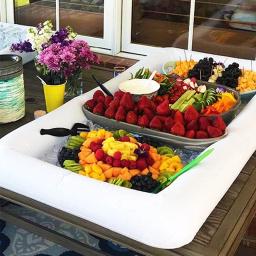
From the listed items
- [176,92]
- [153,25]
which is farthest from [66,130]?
[153,25]

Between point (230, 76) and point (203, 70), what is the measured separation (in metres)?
0.10

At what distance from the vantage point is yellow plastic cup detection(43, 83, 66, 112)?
1.69 metres

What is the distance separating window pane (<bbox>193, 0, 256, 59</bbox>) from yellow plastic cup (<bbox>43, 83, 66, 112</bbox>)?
82 centimetres

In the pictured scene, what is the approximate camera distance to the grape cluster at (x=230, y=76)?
1770 millimetres

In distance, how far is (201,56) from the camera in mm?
2002

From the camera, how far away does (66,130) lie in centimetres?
143

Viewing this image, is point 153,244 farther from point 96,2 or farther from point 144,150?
point 96,2

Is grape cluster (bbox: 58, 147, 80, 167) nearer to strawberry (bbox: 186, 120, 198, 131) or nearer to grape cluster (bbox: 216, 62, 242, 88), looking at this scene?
strawberry (bbox: 186, 120, 198, 131)

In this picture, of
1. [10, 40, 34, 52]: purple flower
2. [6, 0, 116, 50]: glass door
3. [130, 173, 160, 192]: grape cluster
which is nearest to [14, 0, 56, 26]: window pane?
[6, 0, 116, 50]: glass door

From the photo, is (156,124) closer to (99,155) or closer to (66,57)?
(99,155)

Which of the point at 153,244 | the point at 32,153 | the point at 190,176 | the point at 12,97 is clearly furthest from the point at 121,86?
Answer: the point at 153,244

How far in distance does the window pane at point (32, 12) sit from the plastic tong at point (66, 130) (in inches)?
48.2

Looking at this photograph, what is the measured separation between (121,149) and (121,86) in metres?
0.43

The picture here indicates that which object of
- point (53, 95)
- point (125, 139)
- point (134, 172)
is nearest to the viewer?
point (134, 172)
